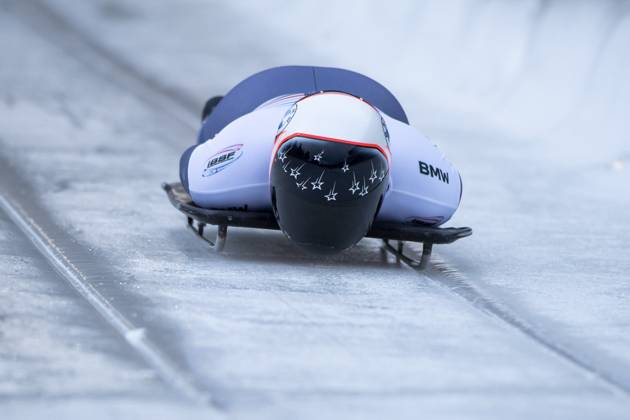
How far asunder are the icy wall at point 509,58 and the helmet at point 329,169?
3607 millimetres

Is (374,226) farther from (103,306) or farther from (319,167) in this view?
(103,306)

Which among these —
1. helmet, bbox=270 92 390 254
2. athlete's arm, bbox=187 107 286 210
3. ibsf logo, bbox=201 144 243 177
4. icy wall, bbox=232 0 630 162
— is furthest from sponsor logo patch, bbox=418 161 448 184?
icy wall, bbox=232 0 630 162

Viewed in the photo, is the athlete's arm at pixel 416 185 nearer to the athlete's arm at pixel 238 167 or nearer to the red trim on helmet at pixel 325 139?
the red trim on helmet at pixel 325 139

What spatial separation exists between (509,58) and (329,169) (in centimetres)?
521

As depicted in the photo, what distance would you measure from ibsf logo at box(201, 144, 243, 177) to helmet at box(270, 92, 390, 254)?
26 cm

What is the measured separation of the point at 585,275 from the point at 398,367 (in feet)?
5.88

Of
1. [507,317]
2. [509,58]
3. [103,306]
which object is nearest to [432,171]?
[507,317]

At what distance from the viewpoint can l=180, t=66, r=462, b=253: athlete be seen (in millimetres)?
4812

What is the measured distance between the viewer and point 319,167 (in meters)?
4.80

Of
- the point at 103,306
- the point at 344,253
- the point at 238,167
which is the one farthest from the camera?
the point at 344,253

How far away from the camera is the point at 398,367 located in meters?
4.01

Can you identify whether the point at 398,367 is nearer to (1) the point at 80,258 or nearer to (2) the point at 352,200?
(2) the point at 352,200

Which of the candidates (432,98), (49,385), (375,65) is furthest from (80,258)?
(375,65)

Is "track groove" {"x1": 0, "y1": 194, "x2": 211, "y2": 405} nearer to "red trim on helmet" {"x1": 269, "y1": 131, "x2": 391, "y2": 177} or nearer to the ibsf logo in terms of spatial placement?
the ibsf logo
